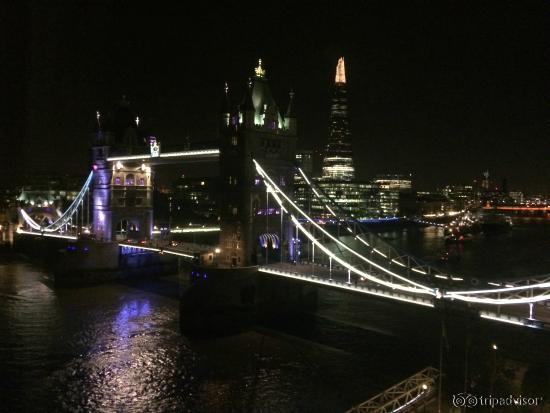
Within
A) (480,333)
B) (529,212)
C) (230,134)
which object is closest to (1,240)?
(230,134)

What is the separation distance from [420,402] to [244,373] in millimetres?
8592

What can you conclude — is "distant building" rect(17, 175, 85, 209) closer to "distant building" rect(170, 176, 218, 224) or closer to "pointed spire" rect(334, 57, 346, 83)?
"distant building" rect(170, 176, 218, 224)

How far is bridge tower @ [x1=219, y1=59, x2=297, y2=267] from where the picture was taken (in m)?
31.3

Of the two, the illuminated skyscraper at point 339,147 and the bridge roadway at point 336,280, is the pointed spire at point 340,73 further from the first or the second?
the bridge roadway at point 336,280

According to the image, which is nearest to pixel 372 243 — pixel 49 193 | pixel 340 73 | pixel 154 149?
pixel 154 149

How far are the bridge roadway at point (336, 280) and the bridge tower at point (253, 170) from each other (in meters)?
1.92

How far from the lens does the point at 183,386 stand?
66.2 ft

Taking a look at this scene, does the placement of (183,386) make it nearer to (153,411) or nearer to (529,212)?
(153,411)

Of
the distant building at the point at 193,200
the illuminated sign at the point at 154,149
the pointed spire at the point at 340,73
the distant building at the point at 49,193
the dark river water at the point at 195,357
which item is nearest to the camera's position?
the dark river water at the point at 195,357

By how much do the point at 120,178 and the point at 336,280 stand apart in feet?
92.1

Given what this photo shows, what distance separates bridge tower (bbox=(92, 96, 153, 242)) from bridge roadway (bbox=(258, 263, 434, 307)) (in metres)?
21.5

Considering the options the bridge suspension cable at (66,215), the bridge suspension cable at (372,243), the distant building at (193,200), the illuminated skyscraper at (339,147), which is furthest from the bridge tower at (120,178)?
the illuminated skyscraper at (339,147)

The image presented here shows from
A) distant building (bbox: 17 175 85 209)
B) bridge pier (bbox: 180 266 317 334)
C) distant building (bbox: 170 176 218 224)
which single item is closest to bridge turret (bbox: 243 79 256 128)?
bridge pier (bbox: 180 266 317 334)

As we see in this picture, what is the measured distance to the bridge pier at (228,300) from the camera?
88.8 feet
